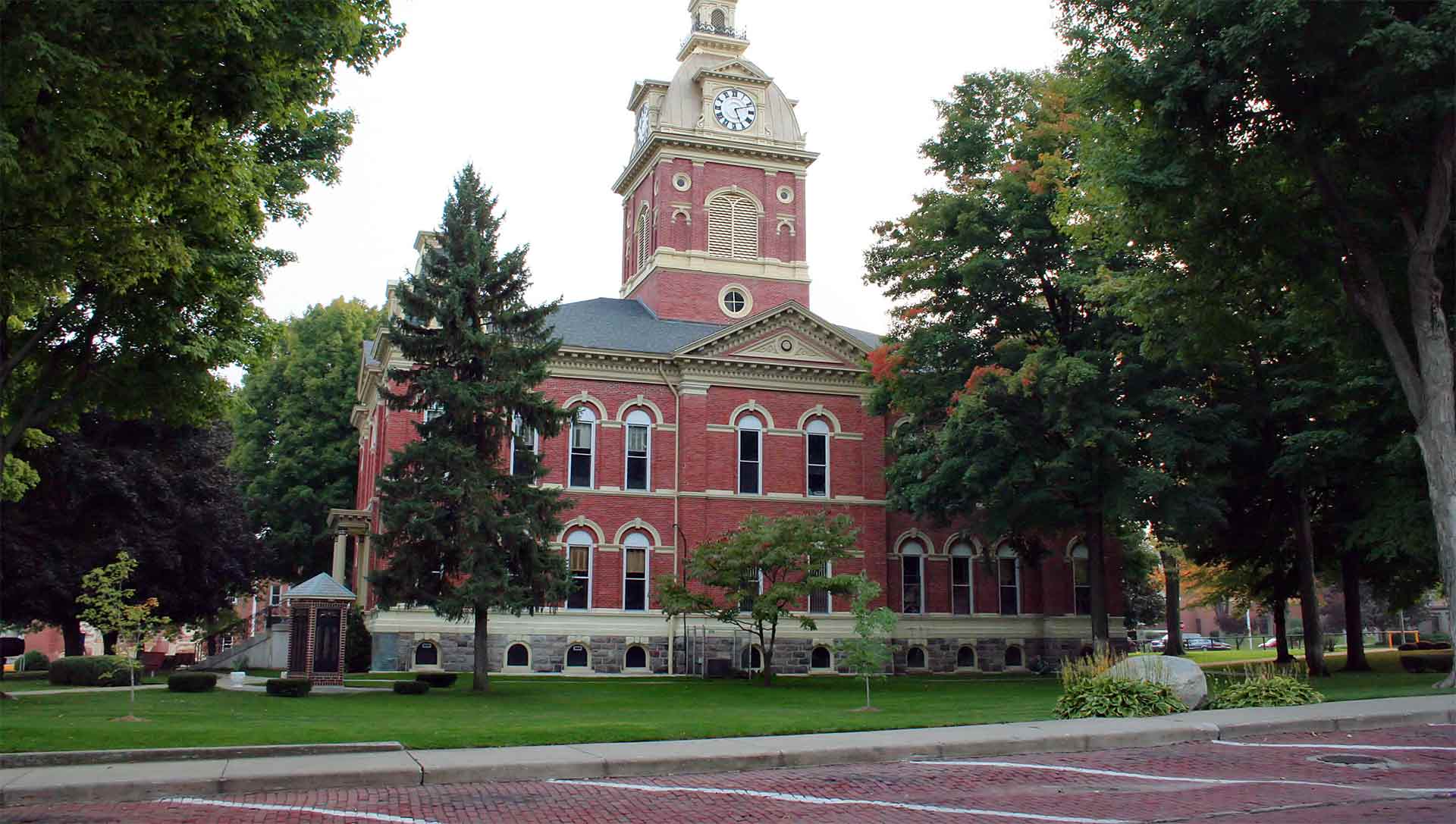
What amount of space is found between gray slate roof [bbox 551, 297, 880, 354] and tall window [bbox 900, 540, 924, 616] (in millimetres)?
7947

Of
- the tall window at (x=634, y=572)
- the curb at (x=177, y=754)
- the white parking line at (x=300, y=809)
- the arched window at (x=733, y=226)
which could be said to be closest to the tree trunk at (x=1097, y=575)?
the tall window at (x=634, y=572)

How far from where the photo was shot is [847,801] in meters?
11.4

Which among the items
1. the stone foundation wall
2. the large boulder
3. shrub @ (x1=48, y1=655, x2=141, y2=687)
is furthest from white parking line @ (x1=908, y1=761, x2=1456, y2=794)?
shrub @ (x1=48, y1=655, x2=141, y2=687)

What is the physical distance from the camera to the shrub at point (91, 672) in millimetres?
33375

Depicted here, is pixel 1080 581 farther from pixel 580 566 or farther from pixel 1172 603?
pixel 580 566

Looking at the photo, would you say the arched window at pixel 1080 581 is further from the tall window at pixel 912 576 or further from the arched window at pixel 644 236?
the arched window at pixel 644 236

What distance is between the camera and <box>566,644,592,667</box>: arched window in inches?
1533

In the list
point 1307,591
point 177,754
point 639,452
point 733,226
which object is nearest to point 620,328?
point 639,452

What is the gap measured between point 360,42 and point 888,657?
13772 millimetres

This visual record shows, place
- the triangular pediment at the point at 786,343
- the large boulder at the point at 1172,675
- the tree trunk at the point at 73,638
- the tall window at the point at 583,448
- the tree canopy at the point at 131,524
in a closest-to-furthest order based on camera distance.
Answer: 1. the large boulder at the point at 1172,675
2. the tree canopy at the point at 131,524
3. the tall window at the point at 583,448
4. the tree trunk at the point at 73,638
5. the triangular pediment at the point at 786,343

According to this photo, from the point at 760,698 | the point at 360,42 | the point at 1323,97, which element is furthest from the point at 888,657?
the point at 360,42

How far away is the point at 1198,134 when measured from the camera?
66.7 ft

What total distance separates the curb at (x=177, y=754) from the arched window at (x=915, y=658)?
99.9 ft

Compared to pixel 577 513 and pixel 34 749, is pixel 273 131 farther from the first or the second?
pixel 577 513
